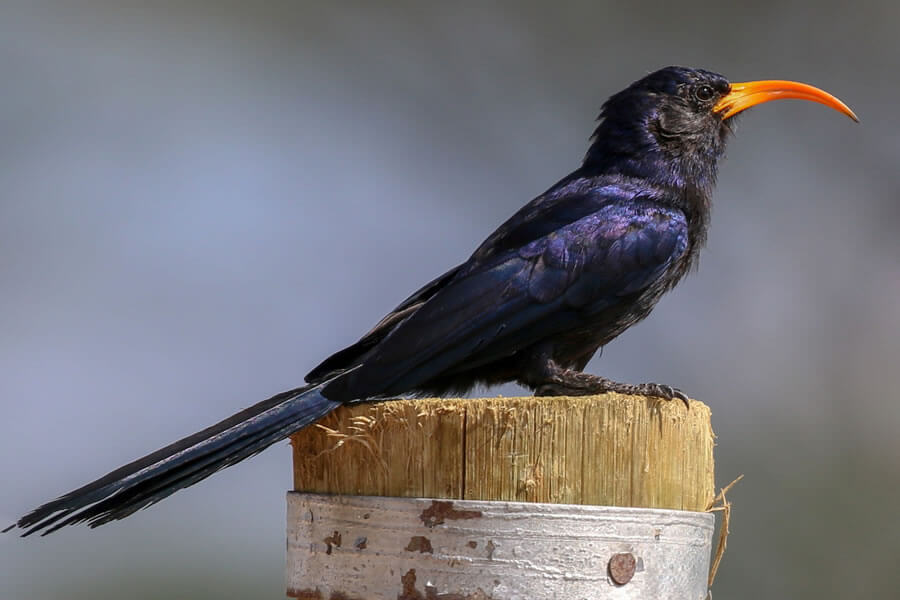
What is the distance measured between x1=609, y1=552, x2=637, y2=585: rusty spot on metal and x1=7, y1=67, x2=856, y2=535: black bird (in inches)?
17.3

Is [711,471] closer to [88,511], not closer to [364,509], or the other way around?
[364,509]

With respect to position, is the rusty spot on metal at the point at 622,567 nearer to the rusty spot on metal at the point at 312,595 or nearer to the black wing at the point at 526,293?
the rusty spot on metal at the point at 312,595

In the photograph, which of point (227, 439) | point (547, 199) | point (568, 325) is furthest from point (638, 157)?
point (227, 439)

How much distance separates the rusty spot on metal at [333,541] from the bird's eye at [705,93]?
269 cm

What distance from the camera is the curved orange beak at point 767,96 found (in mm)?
4316

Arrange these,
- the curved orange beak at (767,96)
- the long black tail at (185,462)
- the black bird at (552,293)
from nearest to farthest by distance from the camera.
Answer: the long black tail at (185,462), the black bird at (552,293), the curved orange beak at (767,96)

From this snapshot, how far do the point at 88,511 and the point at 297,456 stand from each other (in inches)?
21.3

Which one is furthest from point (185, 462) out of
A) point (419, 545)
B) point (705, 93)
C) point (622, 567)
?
point (705, 93)

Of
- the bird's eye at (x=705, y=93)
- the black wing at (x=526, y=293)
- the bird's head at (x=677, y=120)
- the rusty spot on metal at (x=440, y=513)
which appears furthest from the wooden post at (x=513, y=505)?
the bird's eye at (x=705, y=93)

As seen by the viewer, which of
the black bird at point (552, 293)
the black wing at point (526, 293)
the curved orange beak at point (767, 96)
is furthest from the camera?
the curved orange beak at point (767, 96)

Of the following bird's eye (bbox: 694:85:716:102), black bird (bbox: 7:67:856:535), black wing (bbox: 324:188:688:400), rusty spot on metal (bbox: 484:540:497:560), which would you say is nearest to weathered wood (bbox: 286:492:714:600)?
rusty spot on metal (bbox: 484:540:497:560)

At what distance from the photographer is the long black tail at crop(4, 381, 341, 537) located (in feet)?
8.57

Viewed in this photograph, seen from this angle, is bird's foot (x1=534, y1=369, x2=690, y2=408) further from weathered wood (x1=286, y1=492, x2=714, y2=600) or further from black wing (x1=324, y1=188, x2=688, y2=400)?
weathered wood (x1=286, y1=492, x2=714, y2=600)

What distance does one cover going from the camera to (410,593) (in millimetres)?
2281
